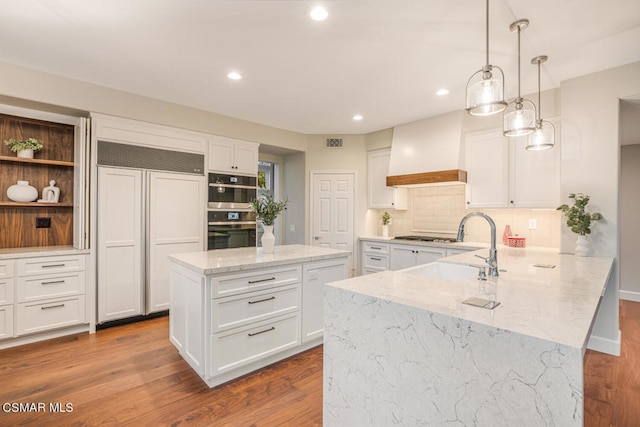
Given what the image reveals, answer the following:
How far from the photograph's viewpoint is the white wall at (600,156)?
274cm

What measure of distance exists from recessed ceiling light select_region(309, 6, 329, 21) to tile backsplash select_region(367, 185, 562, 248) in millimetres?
3115

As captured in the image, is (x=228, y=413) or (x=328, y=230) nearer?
(x=228, y=413)

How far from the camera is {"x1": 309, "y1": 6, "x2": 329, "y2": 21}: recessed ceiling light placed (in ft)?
6.77

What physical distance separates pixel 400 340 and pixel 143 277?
136 inches

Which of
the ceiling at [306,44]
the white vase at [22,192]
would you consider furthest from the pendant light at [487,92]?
the white vase at [22,192]

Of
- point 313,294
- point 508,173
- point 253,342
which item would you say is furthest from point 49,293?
point 508,173

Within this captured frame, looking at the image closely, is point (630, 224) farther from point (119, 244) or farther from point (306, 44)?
point (119, 244)

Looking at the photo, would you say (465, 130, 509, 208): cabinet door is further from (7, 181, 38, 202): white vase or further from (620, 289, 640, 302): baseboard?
(7, 181, 38, 202): white vase

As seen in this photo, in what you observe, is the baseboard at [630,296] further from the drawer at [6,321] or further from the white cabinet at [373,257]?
the drawer at [6,321]

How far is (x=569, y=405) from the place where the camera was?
2.74 ft

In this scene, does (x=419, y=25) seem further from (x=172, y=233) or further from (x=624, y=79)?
(x=172, y=233)

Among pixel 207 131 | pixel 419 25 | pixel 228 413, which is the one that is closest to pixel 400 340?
pixel 228 413

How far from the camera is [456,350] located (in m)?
1.07

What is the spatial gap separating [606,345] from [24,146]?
6.11 meters
